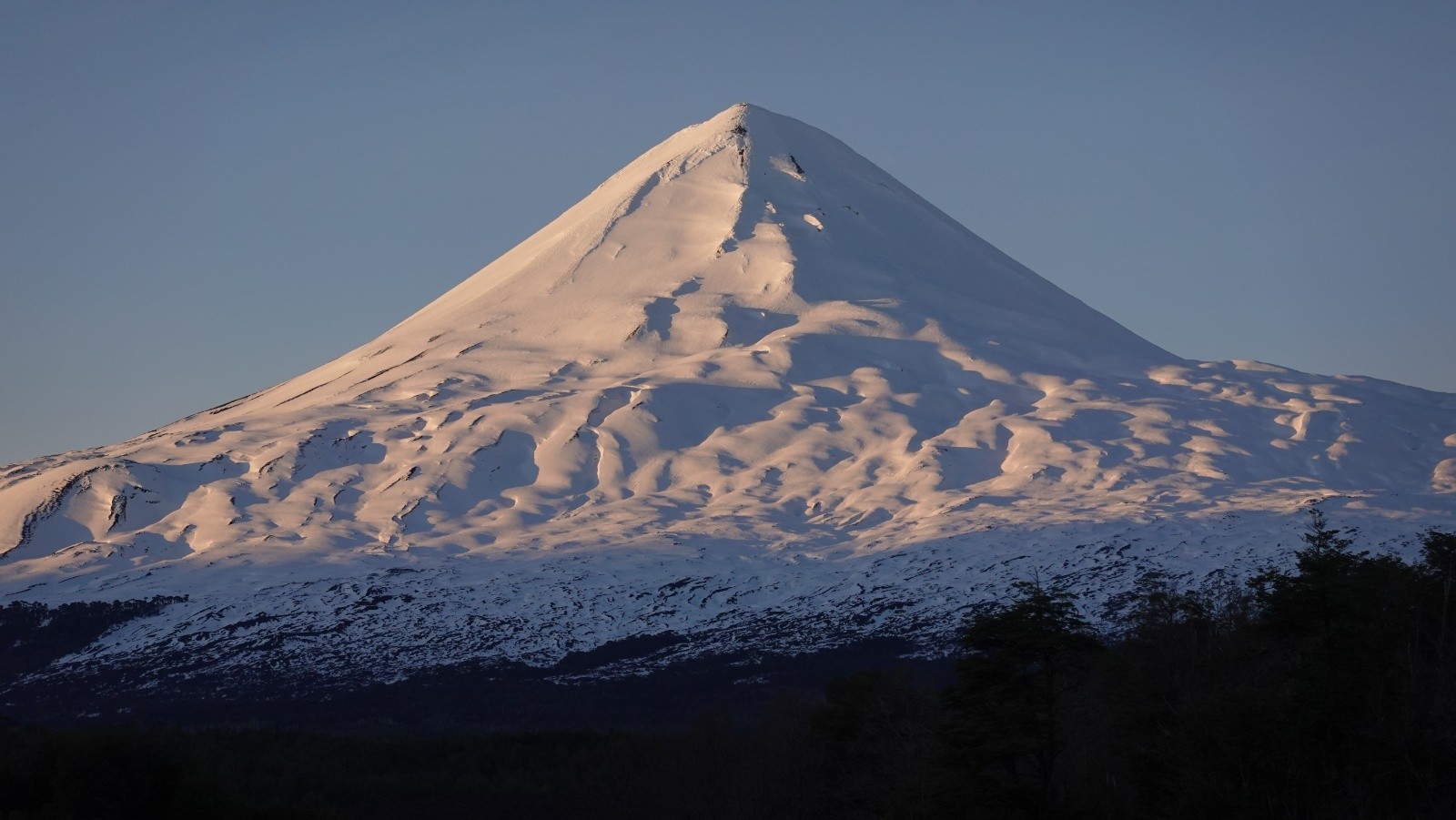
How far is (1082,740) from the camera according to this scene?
36188mm

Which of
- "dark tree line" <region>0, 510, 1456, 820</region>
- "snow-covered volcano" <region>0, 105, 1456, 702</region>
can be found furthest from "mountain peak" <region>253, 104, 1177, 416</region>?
"dark tree line" <region>0, 510, 1456, 820</region>

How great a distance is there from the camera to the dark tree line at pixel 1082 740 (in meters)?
28.1

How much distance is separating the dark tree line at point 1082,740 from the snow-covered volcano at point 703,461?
36486 mm

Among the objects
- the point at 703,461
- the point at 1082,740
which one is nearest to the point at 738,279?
the point at 703,461

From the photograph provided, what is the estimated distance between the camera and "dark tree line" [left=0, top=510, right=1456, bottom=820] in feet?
92.1

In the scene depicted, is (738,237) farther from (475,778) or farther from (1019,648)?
(1019,648)

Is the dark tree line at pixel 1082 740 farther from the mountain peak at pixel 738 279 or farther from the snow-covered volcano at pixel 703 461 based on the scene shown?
the mountain peak at pixel 738 279

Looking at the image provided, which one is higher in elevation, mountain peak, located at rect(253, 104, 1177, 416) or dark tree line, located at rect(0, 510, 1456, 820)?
mountain peak, located at rect(253, 104, 1177, 416)

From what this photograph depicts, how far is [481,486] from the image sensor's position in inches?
4331

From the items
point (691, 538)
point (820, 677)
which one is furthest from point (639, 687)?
point (691, 538)

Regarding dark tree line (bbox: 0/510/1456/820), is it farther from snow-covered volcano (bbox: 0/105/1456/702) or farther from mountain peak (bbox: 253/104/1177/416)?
mountain peak (bbox: 253/104/1177/416)

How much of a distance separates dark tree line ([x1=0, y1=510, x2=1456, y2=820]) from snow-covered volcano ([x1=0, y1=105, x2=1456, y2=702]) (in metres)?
36.5

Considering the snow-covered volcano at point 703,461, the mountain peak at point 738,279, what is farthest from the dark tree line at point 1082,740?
the mountain peak at point 738,279

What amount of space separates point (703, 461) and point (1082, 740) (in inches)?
3016
